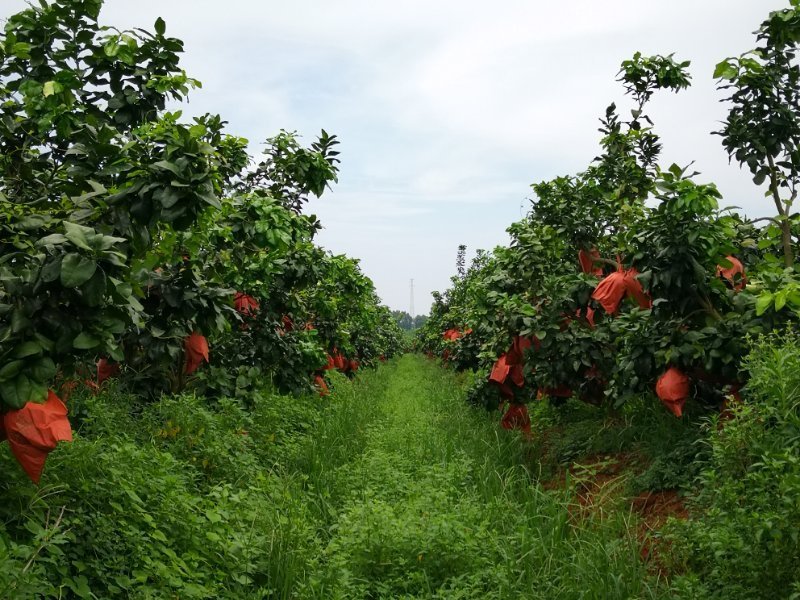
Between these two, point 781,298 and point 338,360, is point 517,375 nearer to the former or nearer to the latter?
point 781,298

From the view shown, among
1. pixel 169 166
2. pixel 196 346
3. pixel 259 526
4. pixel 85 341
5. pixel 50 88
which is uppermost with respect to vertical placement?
pixel 50 88

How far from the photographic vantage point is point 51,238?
7.52 ft

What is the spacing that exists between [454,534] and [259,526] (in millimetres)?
1201

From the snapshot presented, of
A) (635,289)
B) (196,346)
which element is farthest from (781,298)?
(196,346)

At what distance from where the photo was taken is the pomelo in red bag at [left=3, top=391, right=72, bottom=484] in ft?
7.82

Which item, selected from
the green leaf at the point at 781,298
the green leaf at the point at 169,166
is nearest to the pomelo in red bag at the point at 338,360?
the green leaf at the point at 781,298

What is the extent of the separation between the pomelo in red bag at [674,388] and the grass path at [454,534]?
2.59 ft

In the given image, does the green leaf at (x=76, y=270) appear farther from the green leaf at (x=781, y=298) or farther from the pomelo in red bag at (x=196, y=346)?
the green leaf at (x=781, y=298)

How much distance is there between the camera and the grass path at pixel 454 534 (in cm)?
349

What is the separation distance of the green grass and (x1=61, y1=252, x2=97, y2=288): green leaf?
1.07 meters

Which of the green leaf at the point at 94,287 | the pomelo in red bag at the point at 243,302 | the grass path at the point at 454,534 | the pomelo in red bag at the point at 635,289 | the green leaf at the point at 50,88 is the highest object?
the green leaf at the point at 50,88

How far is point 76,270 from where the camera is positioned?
7.34 ft

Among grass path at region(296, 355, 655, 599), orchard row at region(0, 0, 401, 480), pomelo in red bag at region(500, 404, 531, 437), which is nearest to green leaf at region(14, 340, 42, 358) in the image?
orchard row at region(0, 0, 401, 480)

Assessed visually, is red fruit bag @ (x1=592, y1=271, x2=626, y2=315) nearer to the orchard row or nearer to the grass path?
the grass path
